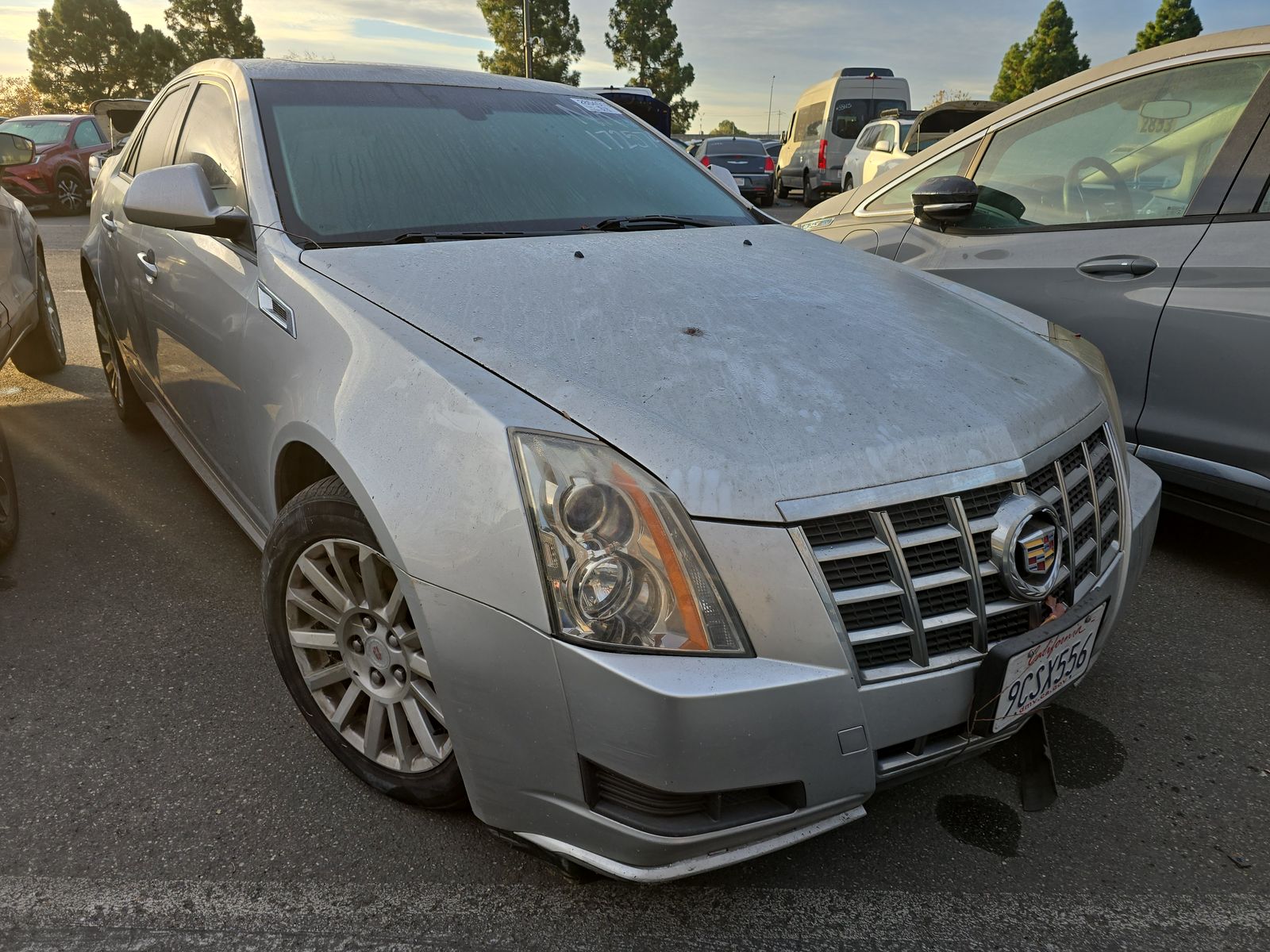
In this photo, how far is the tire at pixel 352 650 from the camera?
1836 millimetres

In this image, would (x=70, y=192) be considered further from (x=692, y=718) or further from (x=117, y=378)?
(x=692, y=718)

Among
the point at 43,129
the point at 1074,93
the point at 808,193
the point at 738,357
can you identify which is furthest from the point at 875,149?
the point at 43,129

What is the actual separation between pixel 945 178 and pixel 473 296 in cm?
222

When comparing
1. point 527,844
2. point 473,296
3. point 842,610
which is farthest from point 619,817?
point 473,296

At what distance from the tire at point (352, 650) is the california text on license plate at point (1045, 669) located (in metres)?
1.03

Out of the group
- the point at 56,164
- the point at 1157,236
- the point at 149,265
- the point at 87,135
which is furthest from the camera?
the point at 87,135

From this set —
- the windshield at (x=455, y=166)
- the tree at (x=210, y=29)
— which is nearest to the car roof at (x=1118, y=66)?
the windshield at (x=455, y=166)

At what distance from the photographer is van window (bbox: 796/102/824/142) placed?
19.8m

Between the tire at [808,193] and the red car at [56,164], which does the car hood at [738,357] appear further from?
the tire at [808,193]

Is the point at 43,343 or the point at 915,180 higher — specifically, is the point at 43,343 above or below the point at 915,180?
below

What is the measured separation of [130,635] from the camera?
2730 millimetres

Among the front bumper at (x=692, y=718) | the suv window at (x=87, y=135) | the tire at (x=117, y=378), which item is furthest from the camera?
the suv window at (x=87, y=135)

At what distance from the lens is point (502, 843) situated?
191 centimetres

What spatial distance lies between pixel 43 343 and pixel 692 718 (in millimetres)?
5197
